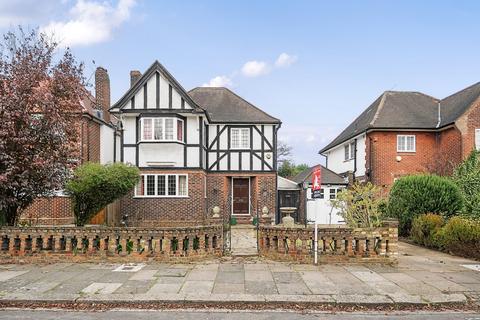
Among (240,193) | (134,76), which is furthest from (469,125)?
(134,76)

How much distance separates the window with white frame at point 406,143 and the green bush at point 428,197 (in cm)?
Answer: 802

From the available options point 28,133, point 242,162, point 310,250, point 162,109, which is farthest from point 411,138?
point 28,133

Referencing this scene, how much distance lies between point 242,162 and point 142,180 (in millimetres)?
5884

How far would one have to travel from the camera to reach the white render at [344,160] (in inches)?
1023

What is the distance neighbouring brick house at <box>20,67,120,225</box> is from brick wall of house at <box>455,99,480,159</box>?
64.3 ft

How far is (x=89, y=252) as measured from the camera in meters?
10.7

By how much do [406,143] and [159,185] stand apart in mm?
15120

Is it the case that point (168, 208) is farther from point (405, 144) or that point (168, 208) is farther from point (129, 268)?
point (405, 144)

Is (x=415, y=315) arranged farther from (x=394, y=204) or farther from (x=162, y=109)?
(x=162, y=109)

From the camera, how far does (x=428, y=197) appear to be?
54.2 feet

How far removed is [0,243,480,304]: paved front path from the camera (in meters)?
7.49

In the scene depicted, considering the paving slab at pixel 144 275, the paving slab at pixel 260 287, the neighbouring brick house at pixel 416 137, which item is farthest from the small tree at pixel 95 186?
the neighbouring brick house at pixel 416 137

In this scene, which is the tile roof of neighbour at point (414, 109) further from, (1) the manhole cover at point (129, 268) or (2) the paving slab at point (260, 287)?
(1) the manhole cover at point (129, 268)

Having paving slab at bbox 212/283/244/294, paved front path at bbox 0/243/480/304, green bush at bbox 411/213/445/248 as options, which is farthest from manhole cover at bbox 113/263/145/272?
green bush at bbox 411/213/445/248
